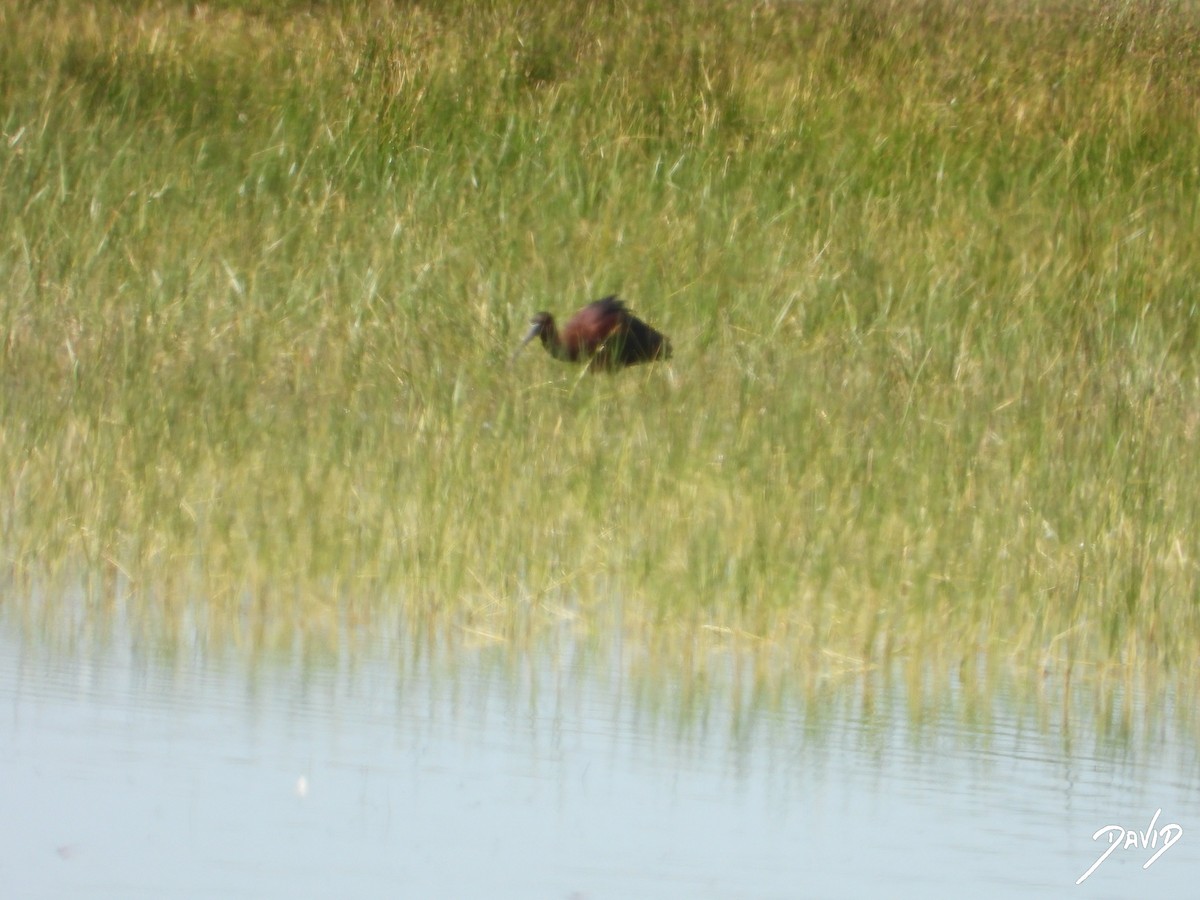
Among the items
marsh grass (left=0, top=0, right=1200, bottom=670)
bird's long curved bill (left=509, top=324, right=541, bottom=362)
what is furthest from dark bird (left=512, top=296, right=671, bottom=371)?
marsh grass (left=0, top=0, right=1200, bottom=670)

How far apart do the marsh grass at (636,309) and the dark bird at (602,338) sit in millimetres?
118

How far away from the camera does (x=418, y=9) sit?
1088 centimetres

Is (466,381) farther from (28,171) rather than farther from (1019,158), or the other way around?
(1019,158)

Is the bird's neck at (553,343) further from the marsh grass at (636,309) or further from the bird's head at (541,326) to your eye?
the marsh grass at (636,309)

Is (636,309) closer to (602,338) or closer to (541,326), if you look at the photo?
(541,326)

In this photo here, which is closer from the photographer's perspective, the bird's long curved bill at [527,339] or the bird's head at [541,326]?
the bird's long curved bill at [527,339]

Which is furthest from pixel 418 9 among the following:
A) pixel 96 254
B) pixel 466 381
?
pixel 466 381

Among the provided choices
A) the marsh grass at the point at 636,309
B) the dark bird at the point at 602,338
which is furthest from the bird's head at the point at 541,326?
the marsh grass at the point at 636,309

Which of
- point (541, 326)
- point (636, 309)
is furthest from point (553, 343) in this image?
point (636, 309)

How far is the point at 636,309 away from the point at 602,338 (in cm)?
106

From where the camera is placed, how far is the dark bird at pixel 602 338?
6.66 m

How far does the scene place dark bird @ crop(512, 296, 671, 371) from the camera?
6.66 m

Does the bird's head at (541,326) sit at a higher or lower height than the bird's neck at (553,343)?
higher

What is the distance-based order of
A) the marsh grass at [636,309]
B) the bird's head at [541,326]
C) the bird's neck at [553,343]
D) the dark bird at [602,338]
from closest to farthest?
1. the marsh grass at [636,309]
2. the dark bird at [602,338]
3. the bird's neck at [553,343]
4. the bird's head at [541,326]
